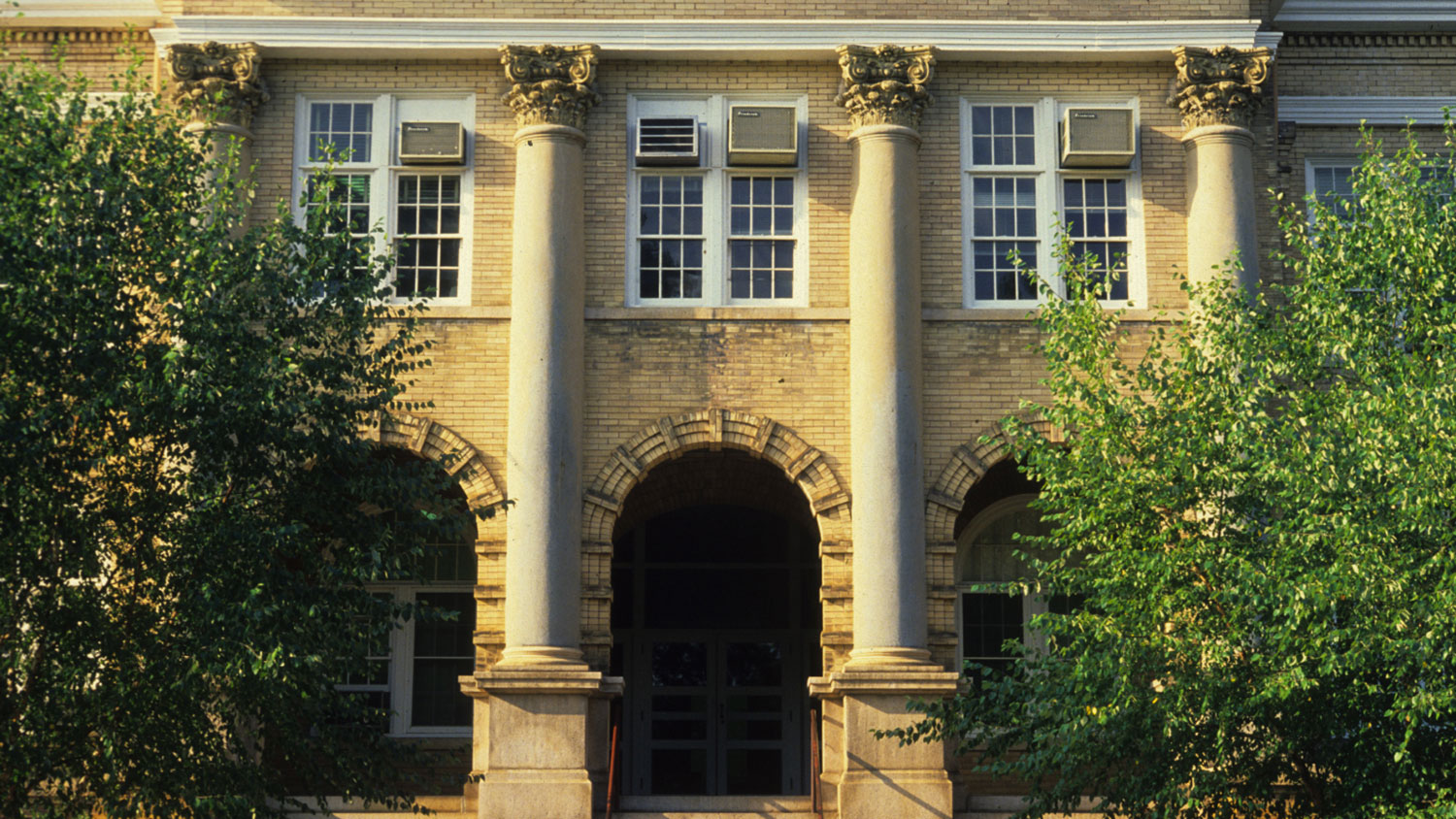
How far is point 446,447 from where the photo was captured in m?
19.5

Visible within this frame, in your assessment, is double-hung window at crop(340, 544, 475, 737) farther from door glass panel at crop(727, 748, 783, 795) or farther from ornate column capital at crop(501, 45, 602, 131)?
ornate column capital at crop(501, 45, 602, 131)

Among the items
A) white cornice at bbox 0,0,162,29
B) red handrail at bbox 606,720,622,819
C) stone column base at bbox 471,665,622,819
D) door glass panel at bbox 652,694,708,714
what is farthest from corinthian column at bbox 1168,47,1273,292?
white cornice at bbox 0,0,162,29

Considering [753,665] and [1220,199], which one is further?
[753,665]

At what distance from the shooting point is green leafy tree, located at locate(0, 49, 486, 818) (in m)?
13.2

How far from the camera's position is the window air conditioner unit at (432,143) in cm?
2019

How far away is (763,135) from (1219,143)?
540cm

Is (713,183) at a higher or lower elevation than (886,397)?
higher

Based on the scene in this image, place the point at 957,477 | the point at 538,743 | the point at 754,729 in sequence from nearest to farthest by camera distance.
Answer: the point at 538,743 < the point at 957,477 < the point at 754,729

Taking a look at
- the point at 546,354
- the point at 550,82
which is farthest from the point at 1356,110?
the point at 546,354

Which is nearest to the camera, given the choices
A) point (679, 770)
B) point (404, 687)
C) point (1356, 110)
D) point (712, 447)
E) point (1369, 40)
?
point (712, 447)

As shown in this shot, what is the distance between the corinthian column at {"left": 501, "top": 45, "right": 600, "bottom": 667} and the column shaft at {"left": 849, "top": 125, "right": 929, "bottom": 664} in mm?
3179

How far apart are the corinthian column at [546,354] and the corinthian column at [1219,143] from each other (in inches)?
281

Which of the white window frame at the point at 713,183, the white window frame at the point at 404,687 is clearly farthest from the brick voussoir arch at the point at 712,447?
the white window frame at the point at 404,687

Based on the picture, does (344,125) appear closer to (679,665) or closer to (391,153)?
(391,153)
